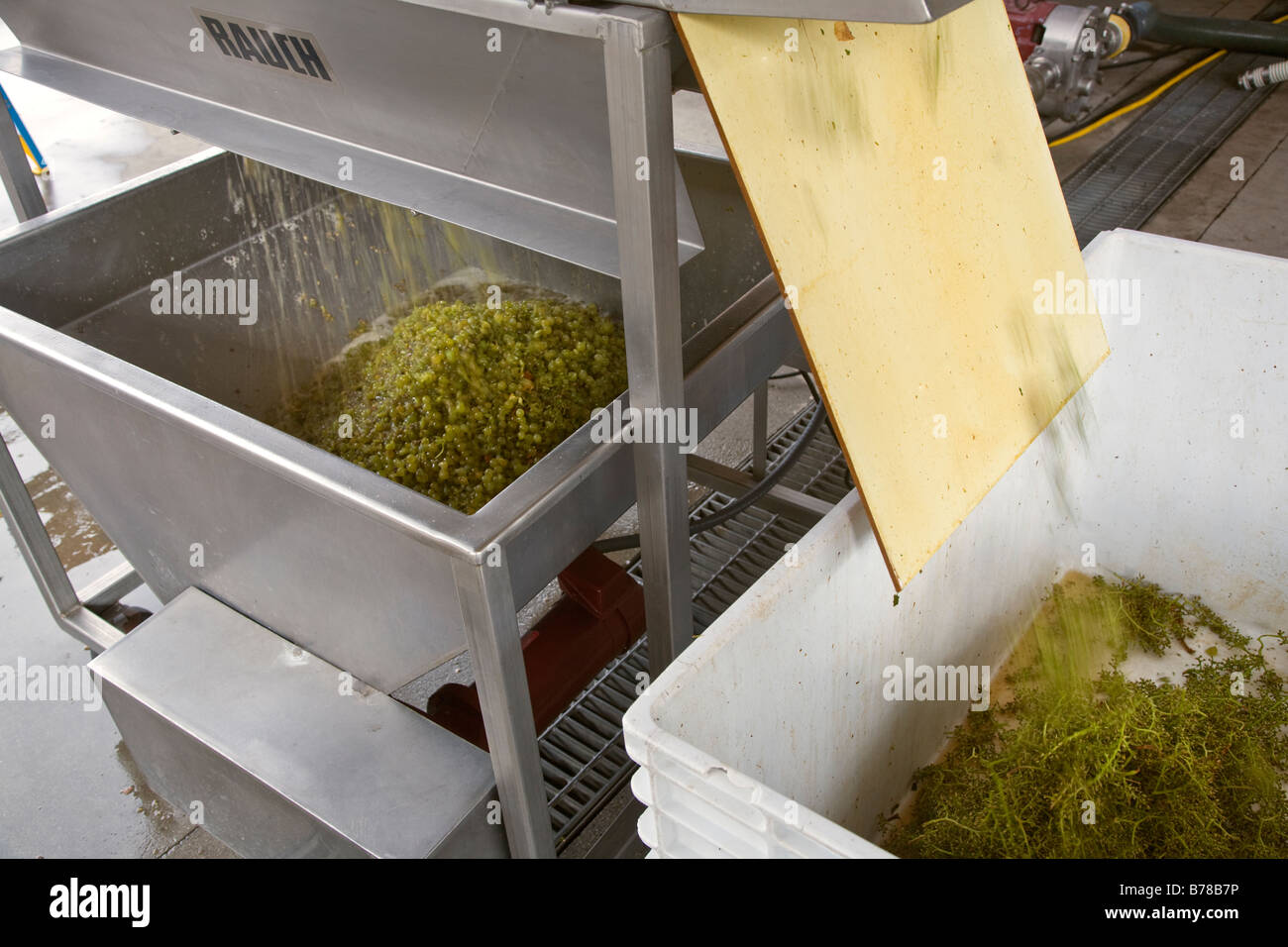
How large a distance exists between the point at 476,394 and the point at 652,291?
1.64 feet

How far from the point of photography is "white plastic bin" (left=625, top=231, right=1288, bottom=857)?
1057 millimetres

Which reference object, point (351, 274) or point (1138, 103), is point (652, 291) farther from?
point (1138, 103)

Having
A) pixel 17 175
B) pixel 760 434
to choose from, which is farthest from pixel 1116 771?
pixel 17 175

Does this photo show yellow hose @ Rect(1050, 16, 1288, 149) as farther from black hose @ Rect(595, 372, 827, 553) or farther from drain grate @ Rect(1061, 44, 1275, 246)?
black hose @ Rect(595, 372, 827, 553)

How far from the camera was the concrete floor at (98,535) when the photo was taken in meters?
1.73

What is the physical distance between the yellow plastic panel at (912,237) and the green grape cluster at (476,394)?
48 cm

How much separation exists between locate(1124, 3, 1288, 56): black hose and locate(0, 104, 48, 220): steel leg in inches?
143

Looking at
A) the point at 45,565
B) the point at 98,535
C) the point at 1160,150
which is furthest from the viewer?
the point at 1160,150

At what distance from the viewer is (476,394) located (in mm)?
1453

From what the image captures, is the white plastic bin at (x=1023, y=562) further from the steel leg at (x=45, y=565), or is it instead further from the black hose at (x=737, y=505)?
the steel leg at (x=45, y=565)

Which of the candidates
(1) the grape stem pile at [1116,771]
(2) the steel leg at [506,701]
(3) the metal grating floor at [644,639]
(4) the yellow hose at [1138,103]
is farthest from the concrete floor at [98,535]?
(1) the grape stem pile at [1116,771]

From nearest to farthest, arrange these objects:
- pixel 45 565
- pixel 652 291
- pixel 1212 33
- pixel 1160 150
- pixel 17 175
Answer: pixel 652 291, pixel 17 175, pixel 45 565, pixel 1160 150, pixel 1212 33

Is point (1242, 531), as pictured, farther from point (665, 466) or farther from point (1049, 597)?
point (665, 466)
